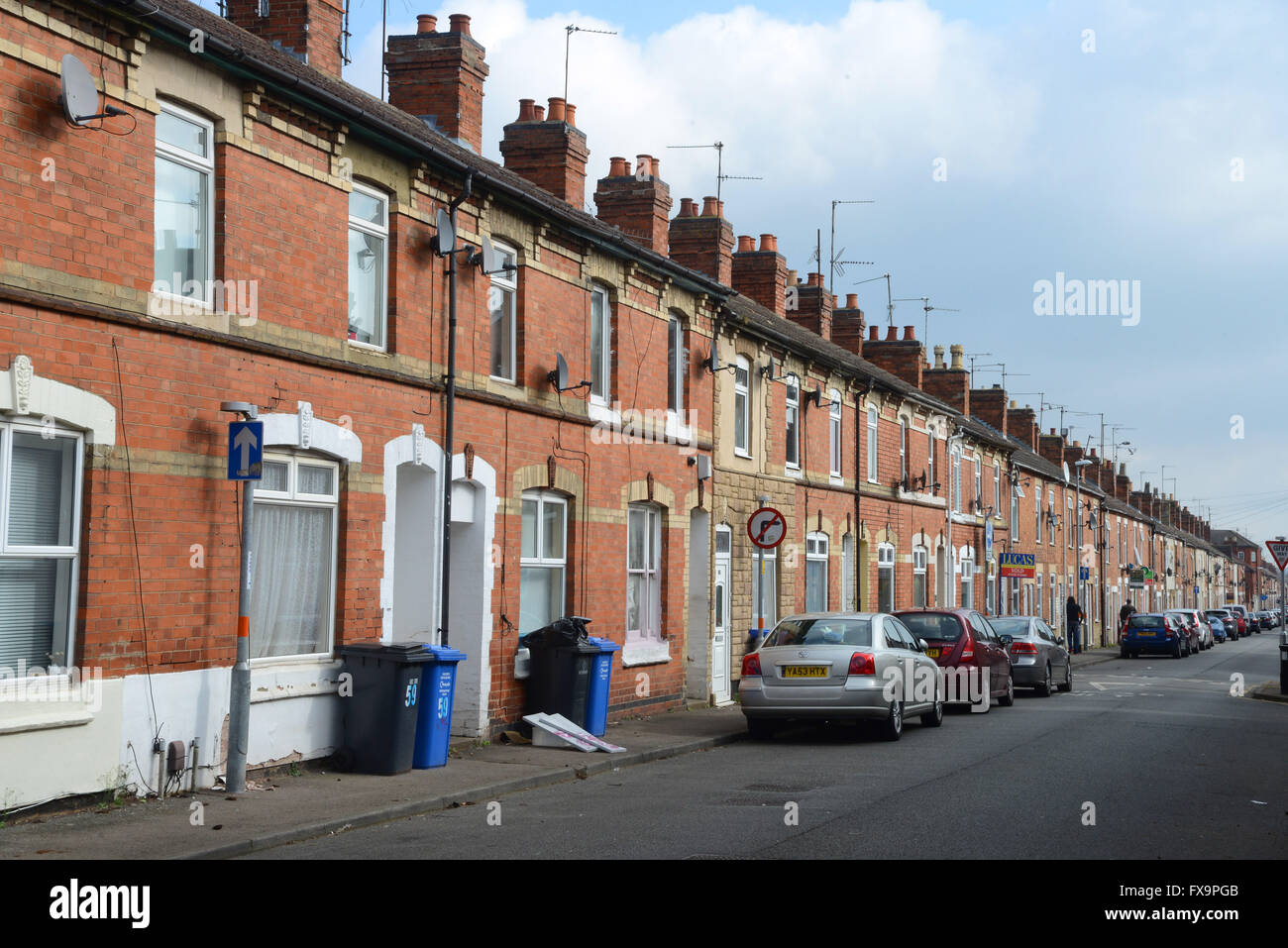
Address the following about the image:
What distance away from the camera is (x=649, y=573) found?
2030 cm

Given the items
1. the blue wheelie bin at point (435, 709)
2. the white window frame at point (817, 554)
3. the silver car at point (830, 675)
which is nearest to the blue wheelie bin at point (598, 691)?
the silver car at point (830, 675)

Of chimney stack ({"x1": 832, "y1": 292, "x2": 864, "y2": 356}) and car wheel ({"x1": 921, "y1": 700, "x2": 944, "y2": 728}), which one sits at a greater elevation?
chimney stack ({"x1": 832, "y1": 292, "x2": 864, "y2": 356})

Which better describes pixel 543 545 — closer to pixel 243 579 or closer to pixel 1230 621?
pixel 243 579

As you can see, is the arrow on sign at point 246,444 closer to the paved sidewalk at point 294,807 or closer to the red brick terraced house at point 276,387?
the red brick terraced house at point 276,387

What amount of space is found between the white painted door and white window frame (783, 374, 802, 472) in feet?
12.9

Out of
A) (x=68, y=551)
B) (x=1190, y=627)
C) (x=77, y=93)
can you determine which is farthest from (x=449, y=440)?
(x=1190, y=627)

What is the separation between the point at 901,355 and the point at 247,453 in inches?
1286

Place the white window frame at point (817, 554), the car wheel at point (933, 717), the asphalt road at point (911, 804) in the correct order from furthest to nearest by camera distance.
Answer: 1. the white window frame at point (817, 554)
2. the car wheel at point (933, 717)
3. the asphalt road at point (911, 804)

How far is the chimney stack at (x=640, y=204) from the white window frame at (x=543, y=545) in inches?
248

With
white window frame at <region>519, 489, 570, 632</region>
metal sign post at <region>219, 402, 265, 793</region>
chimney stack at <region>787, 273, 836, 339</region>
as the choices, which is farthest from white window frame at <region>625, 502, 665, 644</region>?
chimney stack at <region>787, 273, 836, 339</region>

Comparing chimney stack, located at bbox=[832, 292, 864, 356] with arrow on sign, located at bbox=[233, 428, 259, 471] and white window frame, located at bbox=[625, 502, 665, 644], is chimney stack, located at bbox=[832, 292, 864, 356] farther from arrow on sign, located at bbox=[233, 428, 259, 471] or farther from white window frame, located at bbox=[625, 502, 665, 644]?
arrow on sign, located at bbox=[233, 428, 259, 471]

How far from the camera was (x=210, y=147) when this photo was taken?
1193 centimetres

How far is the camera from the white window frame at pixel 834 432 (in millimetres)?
28906

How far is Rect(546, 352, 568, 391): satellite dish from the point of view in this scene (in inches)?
675
